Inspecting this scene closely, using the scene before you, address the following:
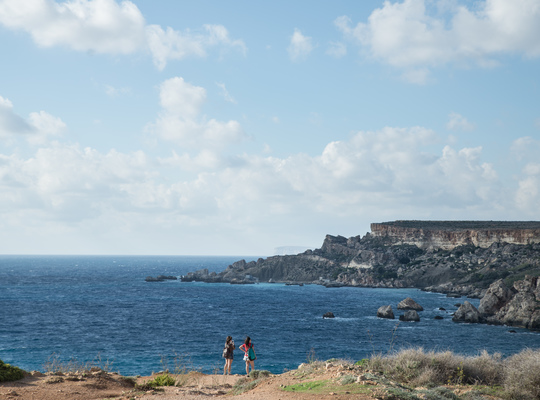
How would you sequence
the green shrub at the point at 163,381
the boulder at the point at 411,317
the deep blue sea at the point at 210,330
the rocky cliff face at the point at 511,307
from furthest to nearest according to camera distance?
the boulder at the point at 411,317 → the rocky cliff face at the point at 511,307 → the deep blue sea at the point at 210,330 → the green shrub at the point at 163,381

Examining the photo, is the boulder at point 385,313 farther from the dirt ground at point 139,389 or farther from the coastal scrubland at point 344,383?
the dirt ground at point 139,389

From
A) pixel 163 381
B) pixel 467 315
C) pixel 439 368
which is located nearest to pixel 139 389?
pixel 163 381

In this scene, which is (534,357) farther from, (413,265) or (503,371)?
(413,265)

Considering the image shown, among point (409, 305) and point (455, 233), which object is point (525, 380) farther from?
point (455, 233)

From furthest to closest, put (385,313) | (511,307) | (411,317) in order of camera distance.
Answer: (385,313) < (411,317) < (511,307)

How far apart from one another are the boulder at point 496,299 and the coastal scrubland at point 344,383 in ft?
181

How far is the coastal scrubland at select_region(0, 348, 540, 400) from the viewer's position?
1423cm

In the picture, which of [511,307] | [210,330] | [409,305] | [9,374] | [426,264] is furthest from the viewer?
[426,264]

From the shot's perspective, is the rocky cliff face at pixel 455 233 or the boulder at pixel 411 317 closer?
the boulder at pixel 411 317

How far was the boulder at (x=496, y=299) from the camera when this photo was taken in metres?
67.9

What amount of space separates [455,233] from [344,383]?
132 meters

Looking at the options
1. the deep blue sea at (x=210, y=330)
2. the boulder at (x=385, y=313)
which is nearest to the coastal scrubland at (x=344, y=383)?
the deep blue sea at (x=210, y=330)

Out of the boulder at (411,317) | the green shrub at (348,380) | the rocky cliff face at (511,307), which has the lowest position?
the boulder at (411,317)

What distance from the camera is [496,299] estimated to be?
2694 inches
